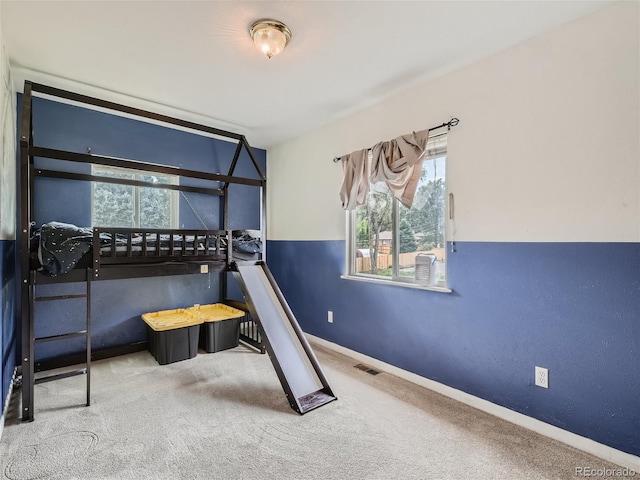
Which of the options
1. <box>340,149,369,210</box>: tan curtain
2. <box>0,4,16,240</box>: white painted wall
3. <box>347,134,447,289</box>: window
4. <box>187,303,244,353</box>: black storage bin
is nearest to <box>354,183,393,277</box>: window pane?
<box>347,134,447,289</box>: window

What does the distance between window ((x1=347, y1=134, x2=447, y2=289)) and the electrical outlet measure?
780 millimetres

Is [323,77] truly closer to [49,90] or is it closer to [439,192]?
[439,192]

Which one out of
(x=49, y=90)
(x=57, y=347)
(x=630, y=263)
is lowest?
(x=57, y=347)

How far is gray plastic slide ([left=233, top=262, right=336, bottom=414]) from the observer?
2.33m

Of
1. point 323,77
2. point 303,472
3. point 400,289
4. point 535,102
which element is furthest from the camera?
point 400,289

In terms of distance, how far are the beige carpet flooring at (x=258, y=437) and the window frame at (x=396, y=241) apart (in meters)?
0.85

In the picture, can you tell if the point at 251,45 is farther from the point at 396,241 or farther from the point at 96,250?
the point at 396,241

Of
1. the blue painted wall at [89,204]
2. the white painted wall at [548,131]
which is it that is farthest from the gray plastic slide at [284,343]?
the white painted wall at [548,131]

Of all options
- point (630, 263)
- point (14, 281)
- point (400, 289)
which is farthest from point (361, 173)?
point (14, 281)

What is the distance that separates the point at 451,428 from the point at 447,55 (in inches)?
98.9

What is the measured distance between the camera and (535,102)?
2023mm

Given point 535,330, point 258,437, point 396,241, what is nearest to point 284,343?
point 258,437

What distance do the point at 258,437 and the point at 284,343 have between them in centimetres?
75

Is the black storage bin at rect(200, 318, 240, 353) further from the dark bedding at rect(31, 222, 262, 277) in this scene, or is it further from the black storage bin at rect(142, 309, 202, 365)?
the dark bedding at rect(31, 222, 262, 277)
